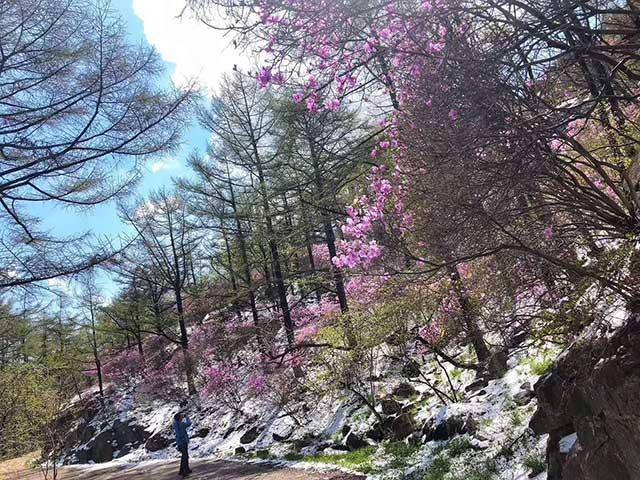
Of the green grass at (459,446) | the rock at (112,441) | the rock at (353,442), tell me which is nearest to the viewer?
the green grass at (459,446)

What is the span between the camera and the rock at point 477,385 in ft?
26.7

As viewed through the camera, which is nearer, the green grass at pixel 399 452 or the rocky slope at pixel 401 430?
the rocky slope at pixel 401 430

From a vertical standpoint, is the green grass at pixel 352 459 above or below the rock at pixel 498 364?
below

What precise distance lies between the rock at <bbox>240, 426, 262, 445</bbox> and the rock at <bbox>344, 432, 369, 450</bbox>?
4.45m

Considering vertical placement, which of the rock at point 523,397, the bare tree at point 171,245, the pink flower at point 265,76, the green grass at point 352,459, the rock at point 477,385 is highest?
the bare tree at point 171,245

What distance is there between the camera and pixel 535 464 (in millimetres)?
4566

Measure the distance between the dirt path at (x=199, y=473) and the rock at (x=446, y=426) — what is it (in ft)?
4.27

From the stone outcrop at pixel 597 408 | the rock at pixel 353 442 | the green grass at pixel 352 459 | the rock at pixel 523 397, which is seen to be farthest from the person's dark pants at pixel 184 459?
the stone outcrop at pixel 597 408

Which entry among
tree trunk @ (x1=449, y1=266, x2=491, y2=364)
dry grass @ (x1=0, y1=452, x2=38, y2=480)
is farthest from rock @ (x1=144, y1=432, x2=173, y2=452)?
tree trunk @ (x1=449, y1=266, x2=491, y2=364)

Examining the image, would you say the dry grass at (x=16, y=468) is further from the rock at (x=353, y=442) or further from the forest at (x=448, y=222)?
the rock at (x=353, y=442)

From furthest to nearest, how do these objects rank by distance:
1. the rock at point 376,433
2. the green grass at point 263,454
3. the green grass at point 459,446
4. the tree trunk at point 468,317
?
1. the green grass at point 263,454
2. the rock at point 376,433
3. the tree trunk at point 468,317
4. the green grass at point 459,446

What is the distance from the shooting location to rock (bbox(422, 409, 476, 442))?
22.2 ft

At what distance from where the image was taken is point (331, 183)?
12.5 m

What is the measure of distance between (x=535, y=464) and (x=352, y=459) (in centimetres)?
454
